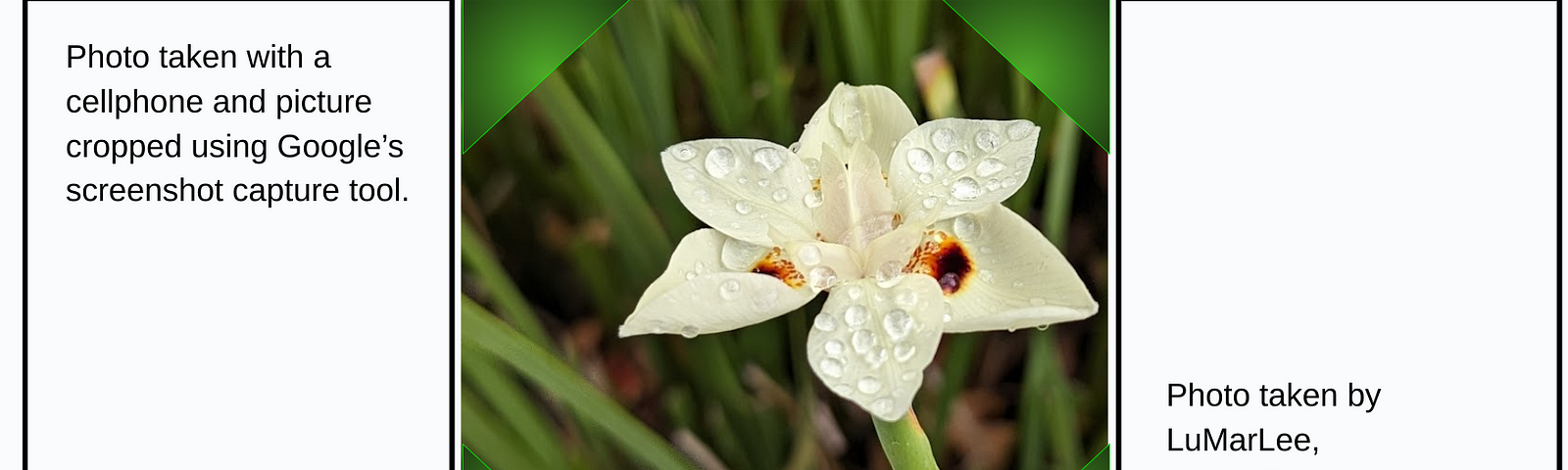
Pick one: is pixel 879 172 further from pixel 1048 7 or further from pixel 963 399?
pixel 963 399

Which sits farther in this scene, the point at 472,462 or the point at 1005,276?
the point at 472,462

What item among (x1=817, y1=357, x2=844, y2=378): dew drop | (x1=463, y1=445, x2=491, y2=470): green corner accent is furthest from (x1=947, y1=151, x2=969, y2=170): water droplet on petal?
(x1=463, y1=445, x2=491, y2=470): green corner accent

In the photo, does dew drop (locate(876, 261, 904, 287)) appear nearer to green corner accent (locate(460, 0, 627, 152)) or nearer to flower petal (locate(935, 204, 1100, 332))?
flower petal (locate(935, 204, 1100, 332))

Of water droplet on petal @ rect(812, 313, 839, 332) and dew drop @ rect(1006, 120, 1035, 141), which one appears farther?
dew drop @ rect(1006, 120, 1035, 141)

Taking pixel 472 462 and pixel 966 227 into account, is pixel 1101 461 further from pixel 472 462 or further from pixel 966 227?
pixel 472 462

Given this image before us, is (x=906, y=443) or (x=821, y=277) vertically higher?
(x=821, y=277)

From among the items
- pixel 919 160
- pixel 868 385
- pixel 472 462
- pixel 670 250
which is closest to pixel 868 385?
pixel 868 385
